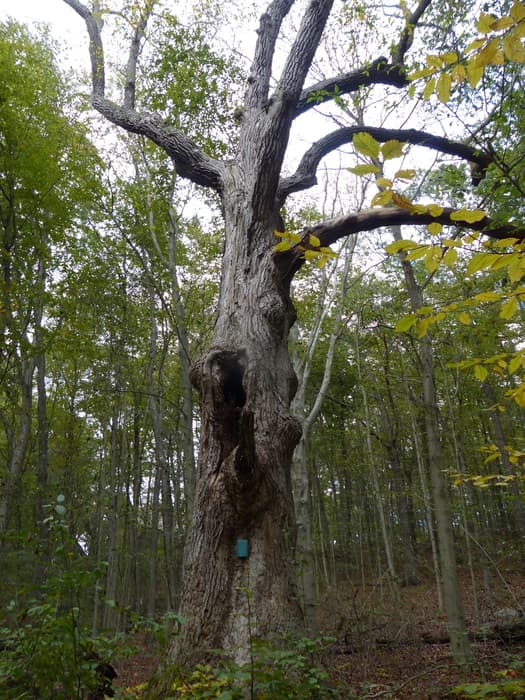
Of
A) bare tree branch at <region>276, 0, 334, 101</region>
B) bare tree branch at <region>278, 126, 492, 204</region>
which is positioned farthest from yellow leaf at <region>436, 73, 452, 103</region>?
bare tree branch at <region>276, 0, 334, 101</region>

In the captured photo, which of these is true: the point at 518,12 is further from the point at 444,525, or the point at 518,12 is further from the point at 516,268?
the point at 444,525

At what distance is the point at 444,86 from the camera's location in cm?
123

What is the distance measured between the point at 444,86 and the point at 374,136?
3.82m

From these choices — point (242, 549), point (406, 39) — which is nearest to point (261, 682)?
point (242, 549)

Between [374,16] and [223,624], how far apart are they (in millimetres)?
6681

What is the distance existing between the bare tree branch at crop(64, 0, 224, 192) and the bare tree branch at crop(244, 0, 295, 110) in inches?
29.6

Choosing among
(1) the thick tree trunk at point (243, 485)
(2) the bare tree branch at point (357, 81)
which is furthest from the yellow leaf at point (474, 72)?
(2) the bare tree branch at point (357, 81)

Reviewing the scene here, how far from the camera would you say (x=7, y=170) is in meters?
8.17

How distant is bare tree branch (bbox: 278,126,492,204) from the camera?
462 cm

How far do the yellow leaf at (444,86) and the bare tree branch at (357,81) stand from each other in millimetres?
4084

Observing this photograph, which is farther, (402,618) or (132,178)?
(132,178)

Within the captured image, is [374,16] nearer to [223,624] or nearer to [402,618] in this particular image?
[223,624]

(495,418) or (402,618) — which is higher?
(495,418)

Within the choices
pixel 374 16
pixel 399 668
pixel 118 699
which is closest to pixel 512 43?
pixel 118 699
